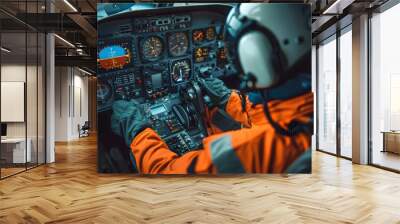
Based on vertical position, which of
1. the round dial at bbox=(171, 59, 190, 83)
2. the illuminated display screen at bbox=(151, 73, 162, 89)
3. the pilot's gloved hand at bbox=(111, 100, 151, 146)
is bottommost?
the pilot's gloved hand at bbox=(111, 100, 151, 146)

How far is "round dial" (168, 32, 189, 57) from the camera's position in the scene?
6.84 metres

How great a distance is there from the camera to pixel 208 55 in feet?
22.4

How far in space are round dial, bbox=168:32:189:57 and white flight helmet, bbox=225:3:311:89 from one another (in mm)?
991

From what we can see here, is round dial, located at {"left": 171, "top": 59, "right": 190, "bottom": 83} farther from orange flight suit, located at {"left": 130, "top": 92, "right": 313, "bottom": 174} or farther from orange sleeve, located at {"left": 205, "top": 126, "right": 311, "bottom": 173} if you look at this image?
orange sleeve, located at {"left": 205, "top": 126, "right": 311, "bottom": 173}

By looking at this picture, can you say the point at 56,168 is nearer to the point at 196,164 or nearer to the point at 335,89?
the point at 196,164

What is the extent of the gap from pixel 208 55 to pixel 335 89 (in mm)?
4986

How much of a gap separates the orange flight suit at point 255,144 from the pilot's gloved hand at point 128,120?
0.84m

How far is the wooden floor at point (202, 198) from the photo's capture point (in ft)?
13.5

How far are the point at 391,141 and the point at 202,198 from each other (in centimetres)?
498

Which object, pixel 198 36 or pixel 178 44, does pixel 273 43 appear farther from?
pixel 178 44

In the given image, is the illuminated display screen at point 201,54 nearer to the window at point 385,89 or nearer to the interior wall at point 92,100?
the window at point 385,89

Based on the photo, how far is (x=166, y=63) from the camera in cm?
683

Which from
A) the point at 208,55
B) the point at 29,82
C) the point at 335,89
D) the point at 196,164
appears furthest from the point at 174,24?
the point at 335,89

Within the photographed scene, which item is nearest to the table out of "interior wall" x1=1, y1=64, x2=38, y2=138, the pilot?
the pilot
